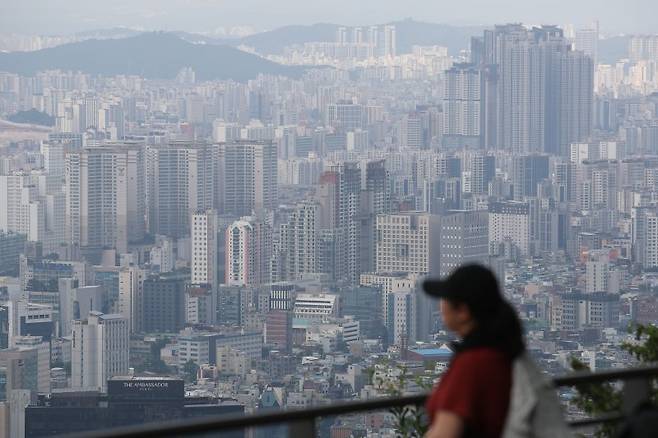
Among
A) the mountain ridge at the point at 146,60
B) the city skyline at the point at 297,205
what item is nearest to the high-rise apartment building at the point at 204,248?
the city skyline at the point at 297,205

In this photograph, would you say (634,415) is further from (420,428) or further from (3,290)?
(3,290)

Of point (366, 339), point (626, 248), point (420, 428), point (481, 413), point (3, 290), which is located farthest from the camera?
point (626, 248)

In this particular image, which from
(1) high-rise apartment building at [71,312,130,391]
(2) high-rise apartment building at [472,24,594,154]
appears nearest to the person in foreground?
(1) high-rise apartment building at [71,312,130,391]

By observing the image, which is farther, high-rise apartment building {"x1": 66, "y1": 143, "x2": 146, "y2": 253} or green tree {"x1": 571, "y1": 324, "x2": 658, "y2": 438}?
high-rise apartment building {"x1": 66, "y1": 143, "x2": 146, "y2": 253}

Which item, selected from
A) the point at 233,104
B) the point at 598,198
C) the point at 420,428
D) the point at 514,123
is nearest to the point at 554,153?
the point at 514,123

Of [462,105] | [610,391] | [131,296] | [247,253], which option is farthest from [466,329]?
[462,105]

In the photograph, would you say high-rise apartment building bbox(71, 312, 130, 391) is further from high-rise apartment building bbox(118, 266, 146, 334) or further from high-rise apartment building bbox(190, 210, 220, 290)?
high-rise apartment building bbox(190, 210, 220, 290)
